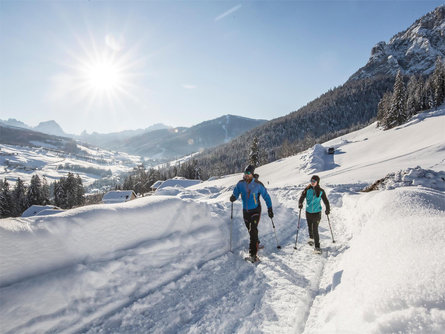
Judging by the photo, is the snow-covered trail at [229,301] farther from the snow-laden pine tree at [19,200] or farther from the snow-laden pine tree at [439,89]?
the snow-laden pine tree at [439,89]

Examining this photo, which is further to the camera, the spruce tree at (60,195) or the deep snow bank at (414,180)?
the spruce tree at (60,195)

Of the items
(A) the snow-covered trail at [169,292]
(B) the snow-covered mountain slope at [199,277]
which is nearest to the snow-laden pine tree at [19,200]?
(B) the snow-covered mountain slope at [199,277]

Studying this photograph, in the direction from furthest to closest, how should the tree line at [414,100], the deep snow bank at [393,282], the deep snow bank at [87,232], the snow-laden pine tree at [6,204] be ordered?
1. the tree line at [414,100]
2. the snow-laden pine tree at [6,204]
3. the deep snow bank at [87,232]
4. the deep snow bank at [393,282]

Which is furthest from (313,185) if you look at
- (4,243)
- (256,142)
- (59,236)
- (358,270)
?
(256,142)

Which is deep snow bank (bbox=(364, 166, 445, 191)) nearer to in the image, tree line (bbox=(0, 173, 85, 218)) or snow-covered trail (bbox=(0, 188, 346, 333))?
snow-covered trail (bbox=(0, 188, 346, 333))

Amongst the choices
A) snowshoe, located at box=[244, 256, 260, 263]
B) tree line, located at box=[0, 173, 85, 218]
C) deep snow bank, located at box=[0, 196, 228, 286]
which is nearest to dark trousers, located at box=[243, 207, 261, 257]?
snowshoe, located at box=[244, 256, 260, 263]

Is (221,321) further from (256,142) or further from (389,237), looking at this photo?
(256,142)

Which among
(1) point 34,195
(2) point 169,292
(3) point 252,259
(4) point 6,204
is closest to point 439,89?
(3) point 252,259

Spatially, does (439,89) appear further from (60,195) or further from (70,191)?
(60,195)

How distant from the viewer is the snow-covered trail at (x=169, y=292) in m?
3.43

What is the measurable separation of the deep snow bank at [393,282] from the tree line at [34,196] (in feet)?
207

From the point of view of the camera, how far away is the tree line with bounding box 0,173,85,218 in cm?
4778

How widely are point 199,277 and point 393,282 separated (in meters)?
3.56

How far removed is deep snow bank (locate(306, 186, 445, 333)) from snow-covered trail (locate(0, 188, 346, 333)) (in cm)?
62
